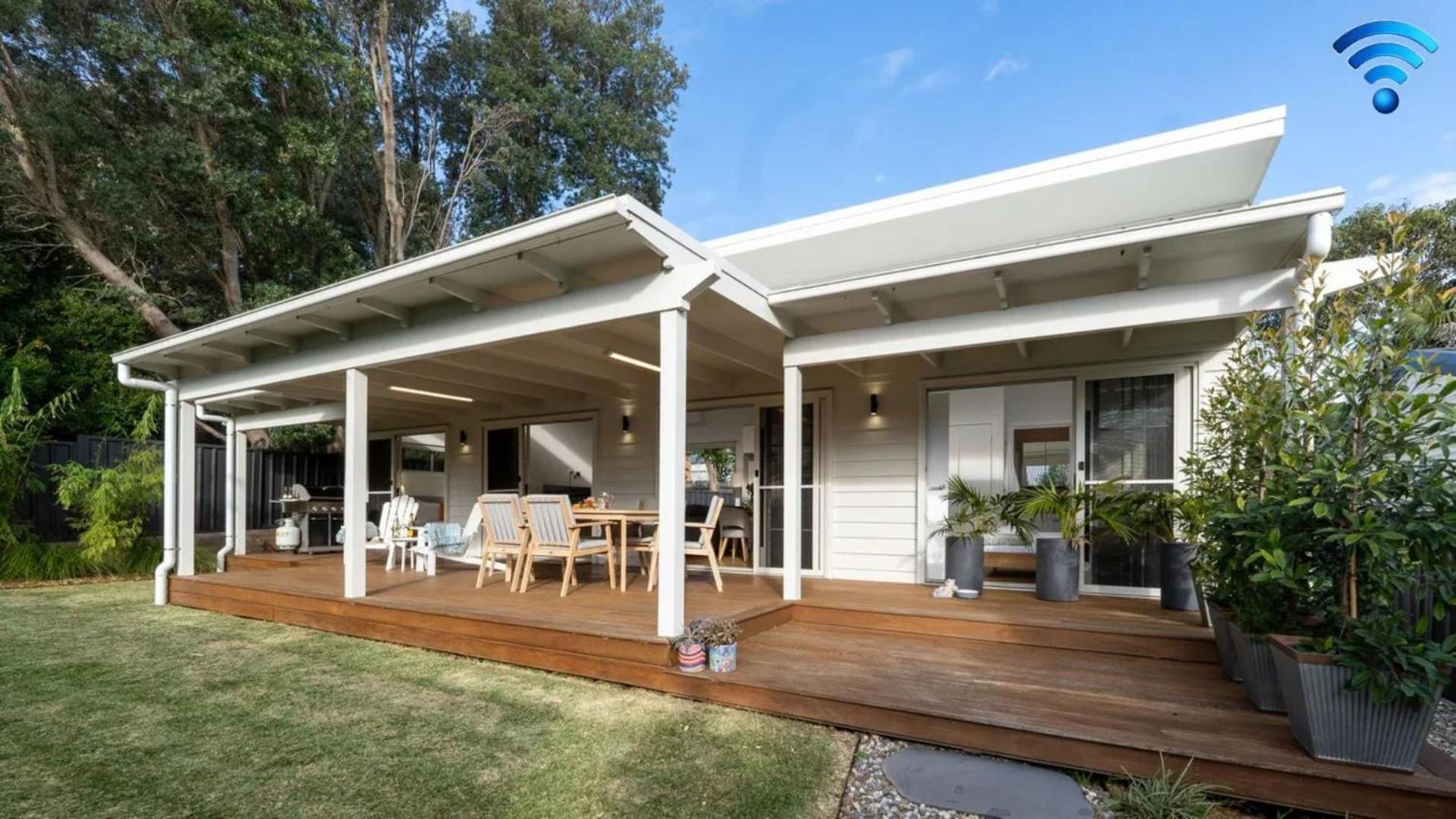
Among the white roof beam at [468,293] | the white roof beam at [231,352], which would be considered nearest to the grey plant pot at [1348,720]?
the white roof beam at [468,293]

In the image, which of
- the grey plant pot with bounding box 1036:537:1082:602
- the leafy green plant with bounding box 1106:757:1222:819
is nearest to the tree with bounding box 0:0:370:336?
the grey plant pot with bounding box 1036:537:1082:602

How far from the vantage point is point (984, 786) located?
2.79 m

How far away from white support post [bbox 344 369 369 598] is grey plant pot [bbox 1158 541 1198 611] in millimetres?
5835

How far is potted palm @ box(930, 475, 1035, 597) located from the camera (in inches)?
212

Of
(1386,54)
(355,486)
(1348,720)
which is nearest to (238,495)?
(355,486)

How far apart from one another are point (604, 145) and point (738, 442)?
1021 centimetres

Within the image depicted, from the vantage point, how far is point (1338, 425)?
261cm

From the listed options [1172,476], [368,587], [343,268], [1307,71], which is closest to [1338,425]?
[1172,476]

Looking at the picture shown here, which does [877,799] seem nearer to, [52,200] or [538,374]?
[538,374]

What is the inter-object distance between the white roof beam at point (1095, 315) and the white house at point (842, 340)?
0.01 meters

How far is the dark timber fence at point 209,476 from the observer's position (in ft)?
29.9

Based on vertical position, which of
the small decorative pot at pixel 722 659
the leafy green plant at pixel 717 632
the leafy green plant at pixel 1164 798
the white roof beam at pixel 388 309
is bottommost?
the leafy green plant at pixel 1164 798

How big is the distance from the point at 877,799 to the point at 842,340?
299cm

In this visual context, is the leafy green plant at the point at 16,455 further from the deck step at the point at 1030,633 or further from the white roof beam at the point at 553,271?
the deck step at the point at 1030,633
